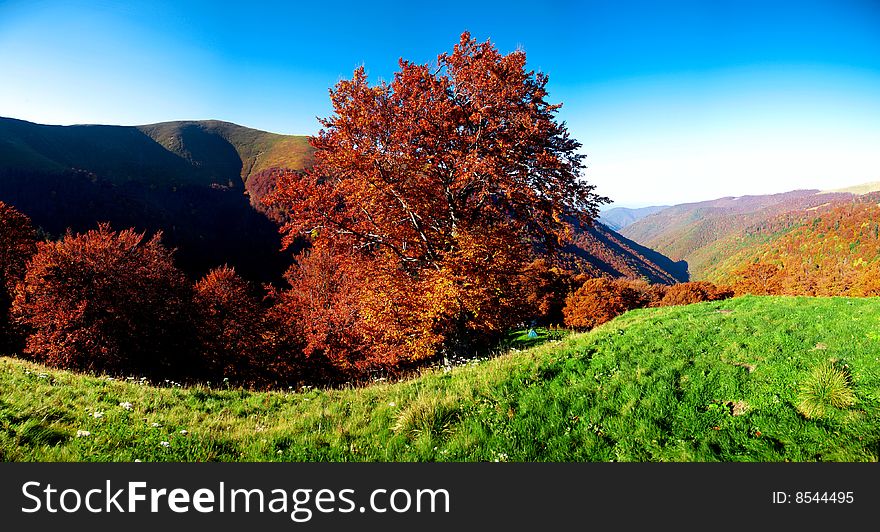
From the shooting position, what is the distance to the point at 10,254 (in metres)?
34.5

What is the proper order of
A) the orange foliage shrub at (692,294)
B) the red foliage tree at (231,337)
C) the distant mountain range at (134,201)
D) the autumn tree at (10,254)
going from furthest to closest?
1. the distant mountain range at (134,201)
2. the orange foliage shrub at (692,294)
3. the red foliage tree at (231,337)
4. the autumn tree at (10,254)

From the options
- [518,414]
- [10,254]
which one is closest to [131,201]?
[10,254]

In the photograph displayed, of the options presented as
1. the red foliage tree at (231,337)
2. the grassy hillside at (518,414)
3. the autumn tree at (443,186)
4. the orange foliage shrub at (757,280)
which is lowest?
the red foliage tree at (231,337)

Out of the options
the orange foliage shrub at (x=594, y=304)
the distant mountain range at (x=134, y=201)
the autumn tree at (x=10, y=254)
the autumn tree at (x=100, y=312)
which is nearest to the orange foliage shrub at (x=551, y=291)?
the orange foliage shrub at (x=594, y=304)

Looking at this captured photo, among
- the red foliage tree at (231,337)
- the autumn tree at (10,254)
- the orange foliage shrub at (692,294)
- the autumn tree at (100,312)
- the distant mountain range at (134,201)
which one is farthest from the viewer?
the distant mountain range at (134,201)

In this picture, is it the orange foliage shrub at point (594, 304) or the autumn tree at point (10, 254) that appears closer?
the autumn tree at point (10, 254)

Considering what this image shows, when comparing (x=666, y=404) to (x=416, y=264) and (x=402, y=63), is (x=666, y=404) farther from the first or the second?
(x=402, y=63)

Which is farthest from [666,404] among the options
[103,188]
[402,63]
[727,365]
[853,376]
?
[103,188]

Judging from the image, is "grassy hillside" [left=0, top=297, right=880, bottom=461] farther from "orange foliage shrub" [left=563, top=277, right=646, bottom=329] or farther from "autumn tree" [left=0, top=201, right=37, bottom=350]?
"orange foliage shrub" [left=563, top=277, right=646, bottom=329]

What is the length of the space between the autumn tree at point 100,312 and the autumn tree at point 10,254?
10.9ft

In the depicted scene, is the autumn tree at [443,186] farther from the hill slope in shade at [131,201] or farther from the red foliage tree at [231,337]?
the hill slope in shade at [131,201]

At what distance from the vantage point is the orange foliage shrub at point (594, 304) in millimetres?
59319

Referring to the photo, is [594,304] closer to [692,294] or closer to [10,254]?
[692,294]

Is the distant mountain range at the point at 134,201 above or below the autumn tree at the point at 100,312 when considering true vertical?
above
